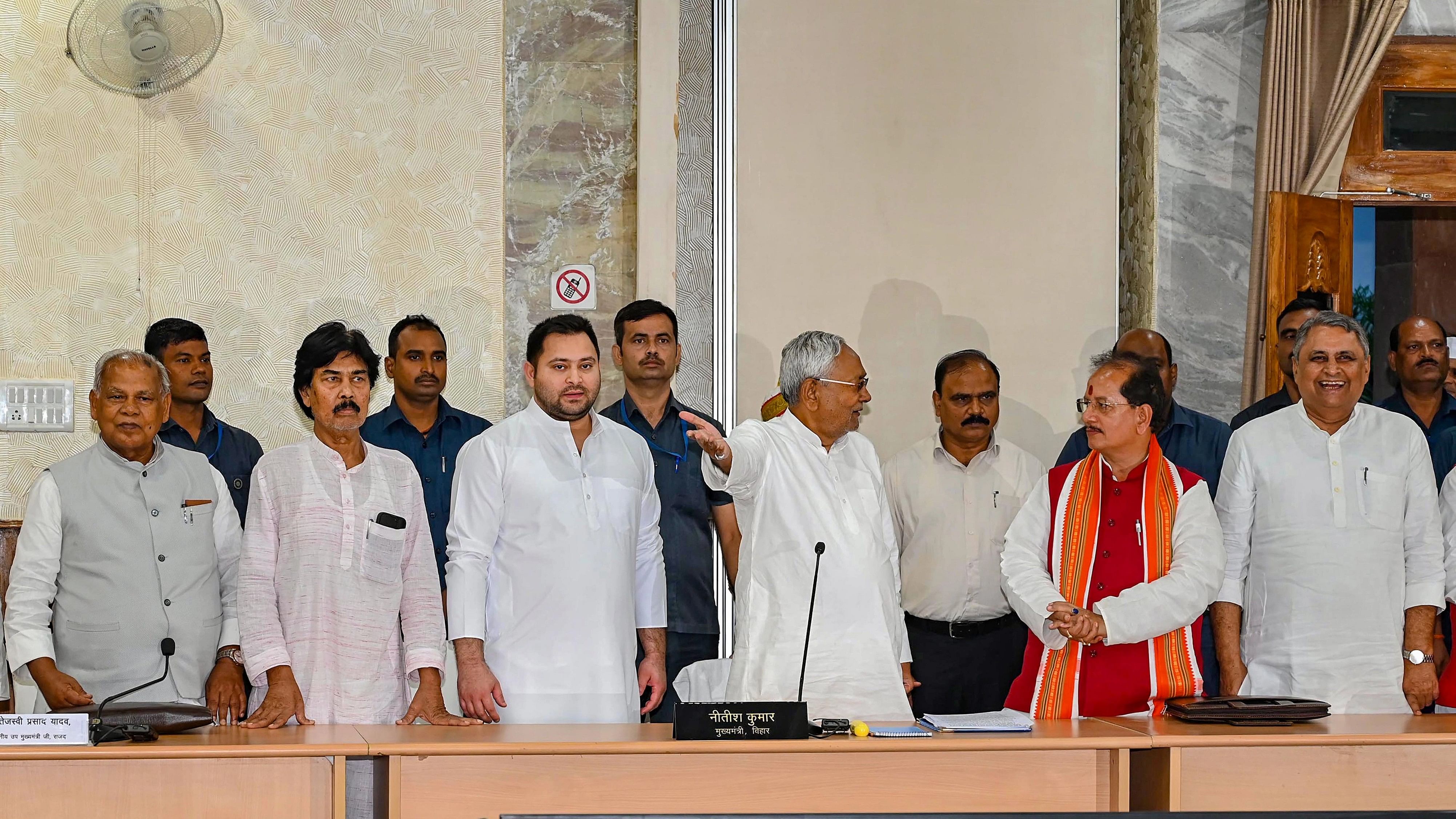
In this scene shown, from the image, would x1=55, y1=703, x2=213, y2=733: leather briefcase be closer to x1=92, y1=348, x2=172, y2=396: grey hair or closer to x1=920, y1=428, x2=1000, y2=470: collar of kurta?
x1=92, y1=348, x2=172, y2=396: grey hair

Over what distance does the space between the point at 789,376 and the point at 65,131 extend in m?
3.10

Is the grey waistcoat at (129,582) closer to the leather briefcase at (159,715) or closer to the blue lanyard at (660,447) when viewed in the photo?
the leather briefcase at (159,715)

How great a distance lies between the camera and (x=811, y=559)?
12.0 feet

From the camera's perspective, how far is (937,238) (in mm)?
5562

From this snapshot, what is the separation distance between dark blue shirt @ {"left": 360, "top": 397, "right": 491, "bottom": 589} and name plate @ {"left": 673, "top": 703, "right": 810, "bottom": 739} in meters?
1.72

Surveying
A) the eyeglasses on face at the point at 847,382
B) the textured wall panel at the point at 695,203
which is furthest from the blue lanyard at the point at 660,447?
the textured wall panel at the point at 695,203

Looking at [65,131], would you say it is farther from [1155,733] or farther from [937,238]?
[1155,733]

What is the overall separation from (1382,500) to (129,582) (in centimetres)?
338

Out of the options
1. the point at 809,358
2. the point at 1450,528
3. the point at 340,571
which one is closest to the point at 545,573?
the point at 340,571

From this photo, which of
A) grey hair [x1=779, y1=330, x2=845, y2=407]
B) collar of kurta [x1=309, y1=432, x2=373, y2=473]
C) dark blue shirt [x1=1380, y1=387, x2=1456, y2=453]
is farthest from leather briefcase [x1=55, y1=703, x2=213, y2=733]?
dark blue shirt [x1=1380, y1=387, x2=1456, y2=453]

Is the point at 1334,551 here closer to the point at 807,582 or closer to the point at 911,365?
the point at 807,582

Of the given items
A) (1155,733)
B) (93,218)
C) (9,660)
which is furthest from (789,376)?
(93,218)

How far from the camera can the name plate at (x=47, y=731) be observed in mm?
2623

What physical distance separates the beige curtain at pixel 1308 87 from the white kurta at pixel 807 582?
2.55 meters
